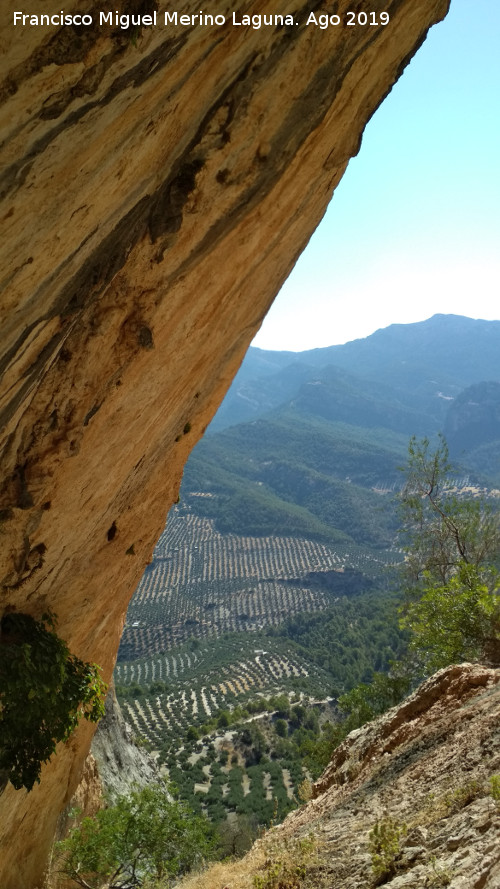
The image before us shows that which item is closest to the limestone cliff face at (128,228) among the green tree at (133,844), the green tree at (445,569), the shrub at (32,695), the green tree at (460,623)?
the shrub at (32,695)

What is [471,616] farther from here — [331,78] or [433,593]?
[331,78]

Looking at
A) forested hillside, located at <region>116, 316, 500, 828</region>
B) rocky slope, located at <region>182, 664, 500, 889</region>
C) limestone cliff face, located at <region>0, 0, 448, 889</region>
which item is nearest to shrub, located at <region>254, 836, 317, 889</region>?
rocky slope, located at <region>182, 664, 500, 889</region>

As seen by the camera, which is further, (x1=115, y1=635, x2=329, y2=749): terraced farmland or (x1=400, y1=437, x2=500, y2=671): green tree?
(x1=115, y1=635, x2=329, y2=749): terraced farmland

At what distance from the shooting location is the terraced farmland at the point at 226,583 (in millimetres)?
89250

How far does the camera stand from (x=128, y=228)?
7.41m

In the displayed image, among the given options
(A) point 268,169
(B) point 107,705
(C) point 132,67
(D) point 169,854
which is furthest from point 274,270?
(B) point 107,705

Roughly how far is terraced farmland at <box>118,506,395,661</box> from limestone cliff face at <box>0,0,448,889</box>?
3016 inches

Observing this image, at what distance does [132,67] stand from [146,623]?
9051 cm

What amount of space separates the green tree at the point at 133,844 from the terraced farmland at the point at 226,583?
70262mm

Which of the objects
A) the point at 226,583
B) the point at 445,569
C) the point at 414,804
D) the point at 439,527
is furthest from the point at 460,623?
the point at 226,583

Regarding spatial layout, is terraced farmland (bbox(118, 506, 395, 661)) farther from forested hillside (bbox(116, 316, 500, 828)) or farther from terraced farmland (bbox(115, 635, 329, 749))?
terraced farmland (bbox(115, 635, 329, 749))

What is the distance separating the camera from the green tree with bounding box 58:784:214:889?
12750 mm

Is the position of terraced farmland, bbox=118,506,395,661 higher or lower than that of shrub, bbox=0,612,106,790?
lower

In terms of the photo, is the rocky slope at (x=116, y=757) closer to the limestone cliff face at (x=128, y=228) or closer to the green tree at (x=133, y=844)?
the green tree at (x=133, y=844)
